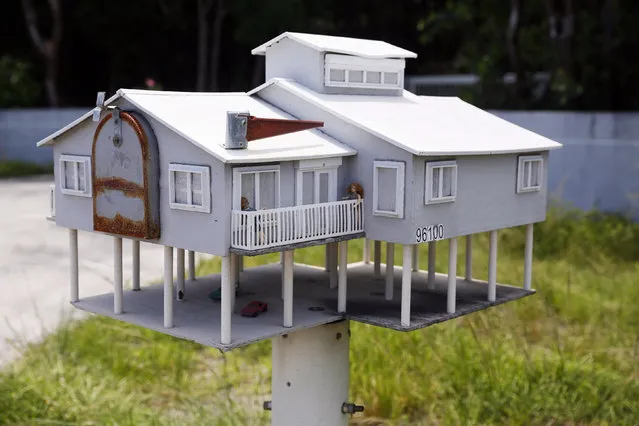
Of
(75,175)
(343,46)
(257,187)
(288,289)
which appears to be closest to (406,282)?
(288,289)

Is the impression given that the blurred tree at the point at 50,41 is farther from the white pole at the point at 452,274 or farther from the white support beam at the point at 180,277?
the white pole at the point at 452,274

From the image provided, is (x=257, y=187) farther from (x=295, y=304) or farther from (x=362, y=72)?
(x=362, y=72)

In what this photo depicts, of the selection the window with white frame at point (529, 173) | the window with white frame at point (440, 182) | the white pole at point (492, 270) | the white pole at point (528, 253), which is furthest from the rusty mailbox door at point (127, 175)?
the white pole at point (528, 253)

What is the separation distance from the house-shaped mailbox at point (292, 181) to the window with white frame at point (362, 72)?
0.5 inches

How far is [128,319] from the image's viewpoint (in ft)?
23.5

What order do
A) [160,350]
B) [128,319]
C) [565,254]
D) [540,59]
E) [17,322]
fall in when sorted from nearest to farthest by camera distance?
[128,319] < [160,350] < [17,322] < [565,254] < [540,59]

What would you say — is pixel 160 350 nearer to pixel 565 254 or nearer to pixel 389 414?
pixel 389 414

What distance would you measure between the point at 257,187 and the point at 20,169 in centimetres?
2633

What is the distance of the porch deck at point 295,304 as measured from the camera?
6.77 m

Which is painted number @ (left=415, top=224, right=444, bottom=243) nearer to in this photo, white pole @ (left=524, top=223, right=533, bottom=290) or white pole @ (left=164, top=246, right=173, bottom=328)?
white pole @ (left=524, top=223, right=533, bottom=290)

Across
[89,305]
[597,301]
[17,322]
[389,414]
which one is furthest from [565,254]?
[89,305]

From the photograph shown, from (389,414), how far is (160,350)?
3.72 metres

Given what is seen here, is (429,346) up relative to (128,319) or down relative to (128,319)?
down

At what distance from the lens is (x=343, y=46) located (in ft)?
24.7
